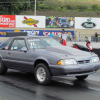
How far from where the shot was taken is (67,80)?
276 inches

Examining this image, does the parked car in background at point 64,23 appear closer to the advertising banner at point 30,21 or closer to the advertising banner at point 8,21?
the advertising banner at point 30,21

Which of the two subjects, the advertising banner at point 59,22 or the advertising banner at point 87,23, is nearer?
the advertising banner at point 59,22

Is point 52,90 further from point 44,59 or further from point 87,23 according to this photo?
point 87,23

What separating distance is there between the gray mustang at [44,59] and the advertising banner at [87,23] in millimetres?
37528

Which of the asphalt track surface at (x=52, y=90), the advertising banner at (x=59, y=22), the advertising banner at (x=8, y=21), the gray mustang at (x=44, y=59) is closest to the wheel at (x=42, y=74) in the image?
the gray mustang at (x=44, y=59)

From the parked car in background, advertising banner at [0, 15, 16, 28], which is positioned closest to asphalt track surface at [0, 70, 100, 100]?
advertising banner at [0, 15, 16, 28]

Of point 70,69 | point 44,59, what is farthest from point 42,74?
point 70,69

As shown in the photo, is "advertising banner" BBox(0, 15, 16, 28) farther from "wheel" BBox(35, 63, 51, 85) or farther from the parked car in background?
"wheel" BBox(35, 63, 51, 85)

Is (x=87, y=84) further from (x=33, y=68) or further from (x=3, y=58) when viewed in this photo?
(x=3, y=58)

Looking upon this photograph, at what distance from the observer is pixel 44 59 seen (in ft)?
19.7

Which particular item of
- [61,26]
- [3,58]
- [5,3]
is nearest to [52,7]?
[5,3]

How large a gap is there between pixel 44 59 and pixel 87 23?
132 feet

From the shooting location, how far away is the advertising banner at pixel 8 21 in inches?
1624

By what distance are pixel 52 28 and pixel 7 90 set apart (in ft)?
126
